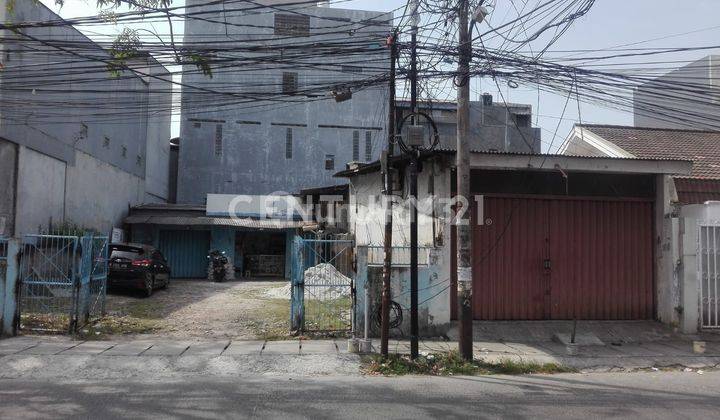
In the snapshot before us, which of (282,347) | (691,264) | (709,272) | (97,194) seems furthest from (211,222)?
(709,272)

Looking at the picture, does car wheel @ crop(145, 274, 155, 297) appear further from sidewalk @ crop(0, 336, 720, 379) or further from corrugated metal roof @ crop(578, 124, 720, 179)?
corrugated metal roof @ crop(578, 124, 720, 179)

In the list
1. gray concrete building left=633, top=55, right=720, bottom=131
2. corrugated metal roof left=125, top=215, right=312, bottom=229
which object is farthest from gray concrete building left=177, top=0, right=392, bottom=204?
gray concrete building left=633, top=55, right=720, bottom=131

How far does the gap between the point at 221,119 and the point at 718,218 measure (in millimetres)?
24411

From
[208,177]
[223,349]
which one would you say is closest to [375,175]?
[223,349]

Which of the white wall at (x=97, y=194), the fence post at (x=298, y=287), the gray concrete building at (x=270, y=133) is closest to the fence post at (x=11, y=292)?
the fence post at (x=298, y=287)

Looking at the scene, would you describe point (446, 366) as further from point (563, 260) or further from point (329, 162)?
point (329, 162)

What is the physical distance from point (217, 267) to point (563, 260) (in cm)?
1394

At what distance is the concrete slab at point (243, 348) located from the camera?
27.9ft

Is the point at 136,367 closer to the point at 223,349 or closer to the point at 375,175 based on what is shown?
the point at 223,349

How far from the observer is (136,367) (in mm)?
7668

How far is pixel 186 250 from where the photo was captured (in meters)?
23.2

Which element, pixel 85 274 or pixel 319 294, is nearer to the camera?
pixel 85 274

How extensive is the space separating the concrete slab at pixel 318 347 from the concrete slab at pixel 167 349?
2.02 metres

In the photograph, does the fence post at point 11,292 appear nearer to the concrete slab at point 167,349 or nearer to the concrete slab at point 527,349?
the concrete slab at point 167,349
